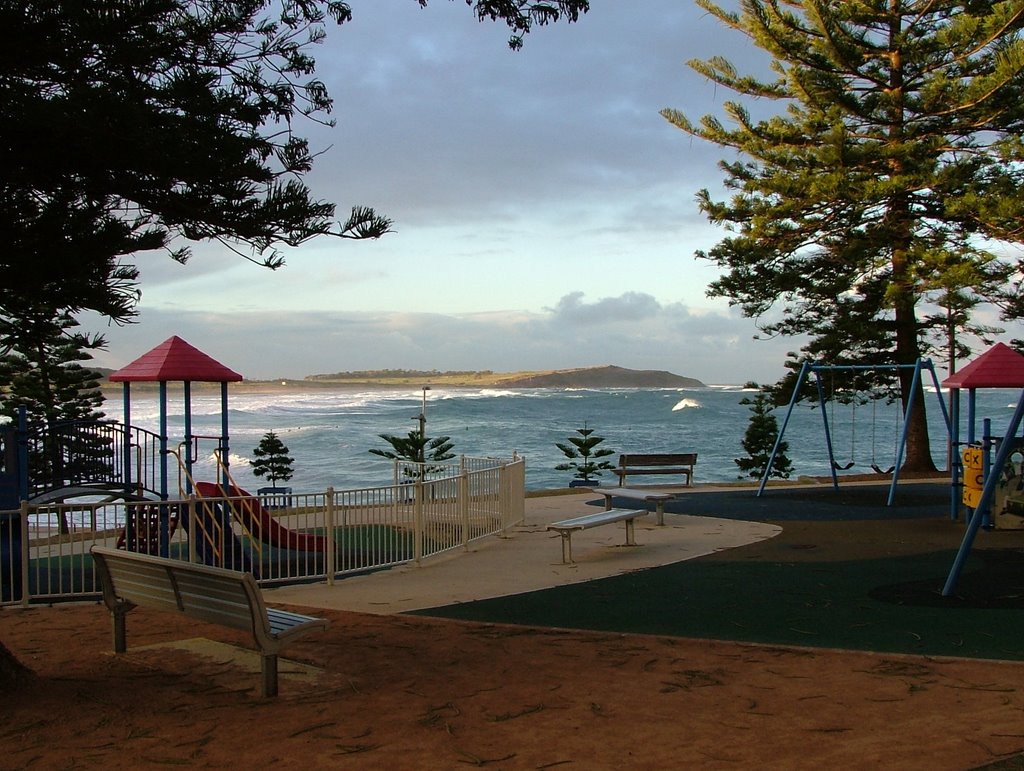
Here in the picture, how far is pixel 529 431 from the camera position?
71188 mm

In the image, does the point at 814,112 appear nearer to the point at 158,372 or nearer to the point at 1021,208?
the point at 1021,208

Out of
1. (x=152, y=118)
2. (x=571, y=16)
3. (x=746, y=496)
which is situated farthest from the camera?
(x=746, y=496)

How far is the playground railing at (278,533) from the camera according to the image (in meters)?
8.13

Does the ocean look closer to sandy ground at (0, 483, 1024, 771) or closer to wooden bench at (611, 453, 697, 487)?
wooden bench at (611, 453, 697, 487)

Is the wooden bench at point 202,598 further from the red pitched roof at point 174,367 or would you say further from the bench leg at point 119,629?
the red pitched roof at point 174,367

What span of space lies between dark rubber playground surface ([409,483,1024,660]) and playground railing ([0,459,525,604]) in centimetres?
207

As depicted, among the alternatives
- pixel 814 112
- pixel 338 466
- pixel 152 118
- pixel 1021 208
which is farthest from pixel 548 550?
pixel 338 466

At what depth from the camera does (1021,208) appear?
56.3 ft

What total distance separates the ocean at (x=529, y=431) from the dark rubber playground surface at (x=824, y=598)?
11587 millimetres

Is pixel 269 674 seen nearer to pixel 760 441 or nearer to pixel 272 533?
pixel 272 533

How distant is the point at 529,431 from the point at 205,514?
2444 inches

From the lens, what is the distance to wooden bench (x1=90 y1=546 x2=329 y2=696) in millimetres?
4797

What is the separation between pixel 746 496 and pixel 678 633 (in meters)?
9.50

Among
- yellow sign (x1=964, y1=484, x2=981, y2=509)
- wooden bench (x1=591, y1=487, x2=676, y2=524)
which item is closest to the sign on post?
yellow sign (x1=964, y1=484, x2=981, y2=509)
